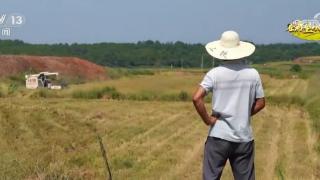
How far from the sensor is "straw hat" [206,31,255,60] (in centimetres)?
528

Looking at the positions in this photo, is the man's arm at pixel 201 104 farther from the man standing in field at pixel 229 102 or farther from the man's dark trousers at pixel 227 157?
→ the man's dark trousers at pixel 227 157

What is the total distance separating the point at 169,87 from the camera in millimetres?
35344

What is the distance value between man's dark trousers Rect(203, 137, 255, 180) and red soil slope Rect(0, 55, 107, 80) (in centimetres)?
3744

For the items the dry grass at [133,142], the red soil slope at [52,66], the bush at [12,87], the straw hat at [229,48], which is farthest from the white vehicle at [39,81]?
the straw hat at [229,48]

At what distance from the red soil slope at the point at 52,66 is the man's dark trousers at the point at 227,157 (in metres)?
37.4

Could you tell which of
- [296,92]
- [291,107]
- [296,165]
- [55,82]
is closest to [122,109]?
[291,107]

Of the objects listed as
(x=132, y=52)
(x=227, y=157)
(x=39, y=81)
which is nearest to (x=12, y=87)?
(x=39, y=81)

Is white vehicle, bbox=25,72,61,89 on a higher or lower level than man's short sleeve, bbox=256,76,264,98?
lower

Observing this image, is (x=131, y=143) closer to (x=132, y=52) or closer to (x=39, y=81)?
(x=39, y=81)

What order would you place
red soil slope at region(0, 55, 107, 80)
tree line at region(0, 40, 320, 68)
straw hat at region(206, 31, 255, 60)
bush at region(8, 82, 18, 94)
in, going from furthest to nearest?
1. tree line at region(0, 40, 320, 68)
2. red soil slope at region(0, 55, 107, 80)
3. bush at region(8, 82, 18, 94)
4. straw hat at region(206, 31, 255, 60)

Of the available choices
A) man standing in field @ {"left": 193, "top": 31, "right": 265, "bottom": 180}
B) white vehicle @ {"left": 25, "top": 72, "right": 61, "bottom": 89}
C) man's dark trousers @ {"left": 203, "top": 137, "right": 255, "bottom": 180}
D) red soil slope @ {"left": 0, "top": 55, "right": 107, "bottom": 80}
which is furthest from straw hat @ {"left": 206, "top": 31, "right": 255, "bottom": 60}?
red soil slope @ {"left": 0, "top": 55, "right": 107, "bottom": 80}

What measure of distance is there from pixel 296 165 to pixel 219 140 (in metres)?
7.29

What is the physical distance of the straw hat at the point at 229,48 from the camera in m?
5.28

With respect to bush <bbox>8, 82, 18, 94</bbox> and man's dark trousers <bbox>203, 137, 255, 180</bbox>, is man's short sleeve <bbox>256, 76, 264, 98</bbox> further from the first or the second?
bush <bbox>8, 82, 18, 94</bbox>
